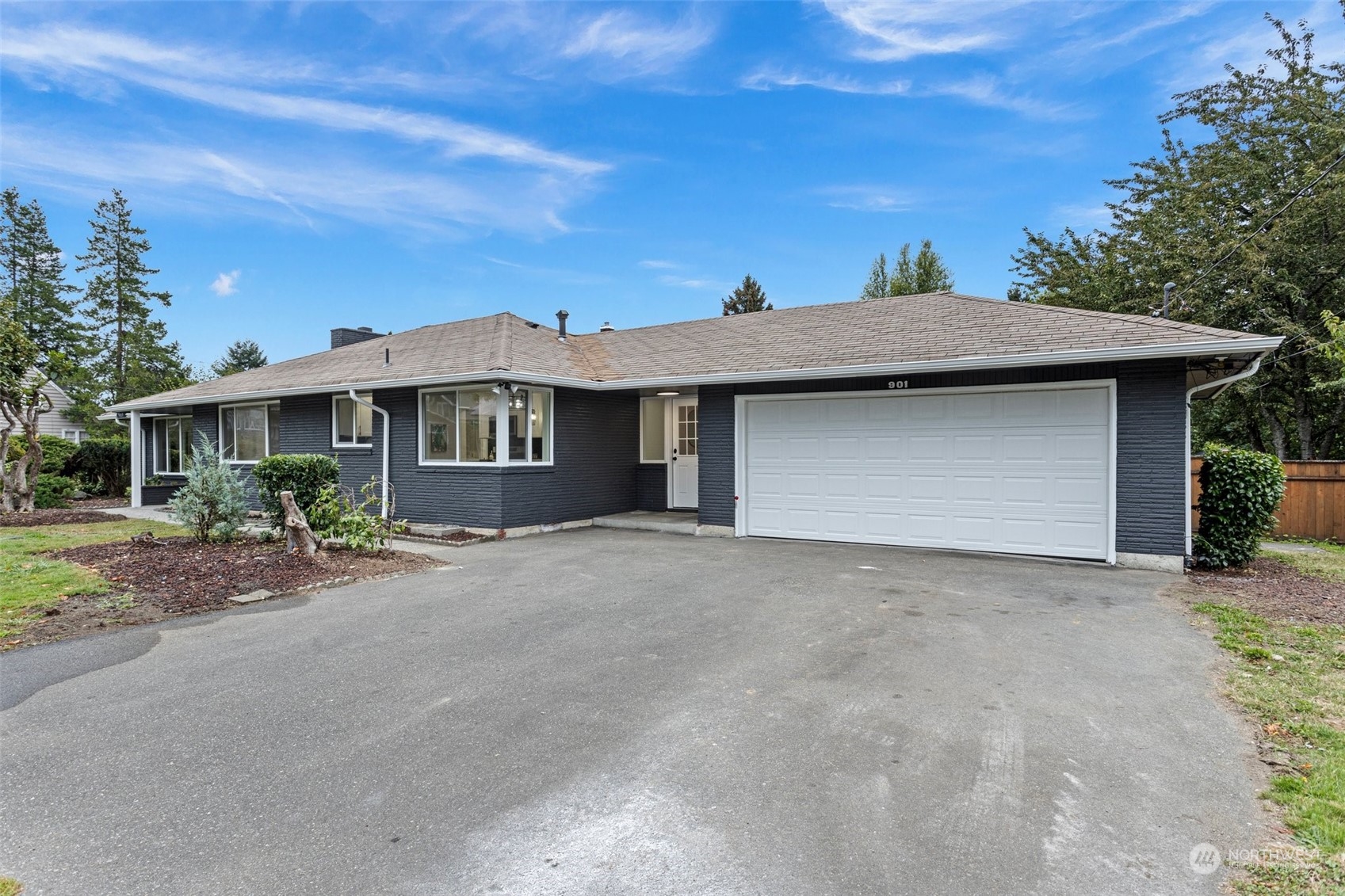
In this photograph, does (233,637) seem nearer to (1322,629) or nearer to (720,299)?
(1322,629)

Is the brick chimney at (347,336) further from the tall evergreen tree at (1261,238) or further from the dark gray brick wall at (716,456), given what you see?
the tall evergreen tree at (1261,238)

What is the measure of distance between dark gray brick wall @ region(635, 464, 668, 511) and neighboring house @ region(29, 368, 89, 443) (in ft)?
85.4

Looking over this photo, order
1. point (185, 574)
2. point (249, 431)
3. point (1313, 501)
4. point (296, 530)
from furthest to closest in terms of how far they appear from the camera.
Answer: point (249, 431) < point (1313, 501) < point (296, 530) < point (185, 574)

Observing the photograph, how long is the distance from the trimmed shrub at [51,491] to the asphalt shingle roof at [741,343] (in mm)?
2902

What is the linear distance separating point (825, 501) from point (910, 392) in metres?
2.04

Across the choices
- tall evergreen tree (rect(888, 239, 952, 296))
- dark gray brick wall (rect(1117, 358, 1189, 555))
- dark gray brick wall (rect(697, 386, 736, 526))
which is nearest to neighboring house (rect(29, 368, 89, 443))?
dark gray brick wall (rect(697, 386, 736, 526))

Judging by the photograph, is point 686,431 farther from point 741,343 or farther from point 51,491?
point 51,491

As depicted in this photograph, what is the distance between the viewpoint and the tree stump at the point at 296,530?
7.67 metres

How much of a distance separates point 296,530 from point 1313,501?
1605 cm

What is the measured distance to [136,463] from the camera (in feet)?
52.4

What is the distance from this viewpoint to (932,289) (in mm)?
28547

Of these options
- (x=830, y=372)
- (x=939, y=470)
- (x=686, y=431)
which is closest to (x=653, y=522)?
(x=686, y=431)

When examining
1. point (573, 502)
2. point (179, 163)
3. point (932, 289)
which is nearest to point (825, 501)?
point (573, 502)

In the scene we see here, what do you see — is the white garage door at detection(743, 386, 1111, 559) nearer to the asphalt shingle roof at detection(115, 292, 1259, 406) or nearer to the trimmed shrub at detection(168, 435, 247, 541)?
the asphalt shingle roof at detection(115, 292, 1259, 406)
